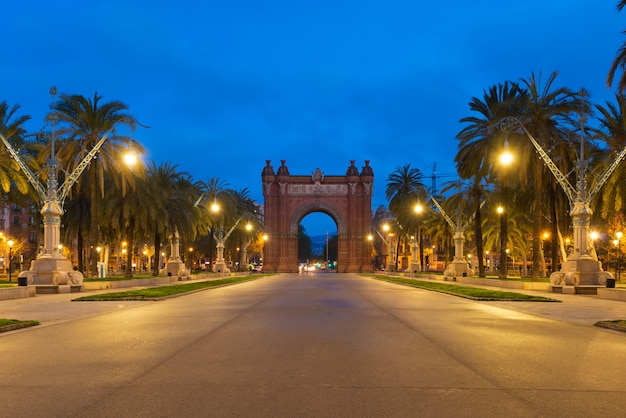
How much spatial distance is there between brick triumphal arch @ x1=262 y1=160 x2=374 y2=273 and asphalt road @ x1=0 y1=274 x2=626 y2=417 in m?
81.0

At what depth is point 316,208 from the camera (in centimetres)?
9838

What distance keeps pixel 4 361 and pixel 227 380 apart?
3.78 metres

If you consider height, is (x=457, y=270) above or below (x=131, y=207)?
below

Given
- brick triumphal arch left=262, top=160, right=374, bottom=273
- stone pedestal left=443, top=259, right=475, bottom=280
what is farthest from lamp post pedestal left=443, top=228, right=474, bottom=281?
brick triumphal arch left=262, top=160, right=374, bottom=273

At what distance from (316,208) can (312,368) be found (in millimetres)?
90005

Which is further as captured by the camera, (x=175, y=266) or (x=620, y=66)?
(x=175, y=266)

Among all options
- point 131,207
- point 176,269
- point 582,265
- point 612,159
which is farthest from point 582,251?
point 176,269

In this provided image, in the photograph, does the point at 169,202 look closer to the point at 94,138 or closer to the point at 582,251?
the point at 94,138

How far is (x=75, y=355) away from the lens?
378 inches

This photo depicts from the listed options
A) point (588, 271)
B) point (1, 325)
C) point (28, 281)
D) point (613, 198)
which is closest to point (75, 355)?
point (1, 325)

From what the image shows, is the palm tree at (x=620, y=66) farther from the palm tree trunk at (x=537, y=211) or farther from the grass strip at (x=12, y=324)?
the grass strip at (x=12, y=324)

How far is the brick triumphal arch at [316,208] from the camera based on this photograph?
96500 mm

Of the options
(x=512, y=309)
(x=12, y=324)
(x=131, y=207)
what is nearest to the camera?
(x=12, y=324)

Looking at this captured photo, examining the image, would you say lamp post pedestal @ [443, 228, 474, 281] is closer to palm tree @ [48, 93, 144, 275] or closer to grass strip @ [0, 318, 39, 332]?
palm tree @ [48, 93, 144, 275]
